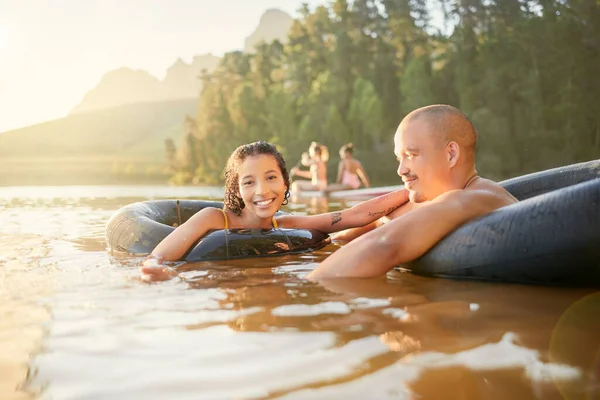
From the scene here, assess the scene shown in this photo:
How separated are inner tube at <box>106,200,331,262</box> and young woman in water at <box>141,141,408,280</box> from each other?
9 centimetres

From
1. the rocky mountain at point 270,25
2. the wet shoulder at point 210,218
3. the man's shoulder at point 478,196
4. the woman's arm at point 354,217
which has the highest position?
the rocky mountain at point 270,25

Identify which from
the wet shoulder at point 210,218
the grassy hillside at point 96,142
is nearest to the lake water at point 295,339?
the wet shoulder at point 210,218

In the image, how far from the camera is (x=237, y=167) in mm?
3980

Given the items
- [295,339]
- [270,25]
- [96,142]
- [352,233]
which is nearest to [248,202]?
[352,233]

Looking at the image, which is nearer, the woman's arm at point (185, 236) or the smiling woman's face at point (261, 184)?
the woman's arm at point (185, 236)

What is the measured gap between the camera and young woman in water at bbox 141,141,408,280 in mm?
3734

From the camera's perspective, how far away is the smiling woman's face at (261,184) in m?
3.86

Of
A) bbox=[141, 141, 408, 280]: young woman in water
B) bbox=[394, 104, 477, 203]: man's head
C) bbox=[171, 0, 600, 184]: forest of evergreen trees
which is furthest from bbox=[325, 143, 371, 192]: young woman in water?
Answer: bbox=[171, 0, 600, 184]: forest of evergreen trees

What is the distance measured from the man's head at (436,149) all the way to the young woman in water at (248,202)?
976 millimetres

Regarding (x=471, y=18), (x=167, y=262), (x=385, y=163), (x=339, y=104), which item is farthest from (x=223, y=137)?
(x=167, y=262)

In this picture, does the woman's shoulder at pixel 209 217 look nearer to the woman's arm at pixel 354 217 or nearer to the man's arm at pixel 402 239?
the woman's arm at pixel 354 217

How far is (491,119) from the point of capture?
2559cm

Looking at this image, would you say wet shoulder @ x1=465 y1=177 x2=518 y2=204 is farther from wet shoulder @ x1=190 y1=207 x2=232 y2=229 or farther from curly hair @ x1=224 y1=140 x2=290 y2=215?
wet shoulder @ x1=190 y1=207 x2=232 y2=229

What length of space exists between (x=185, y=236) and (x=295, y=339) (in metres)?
2.03
